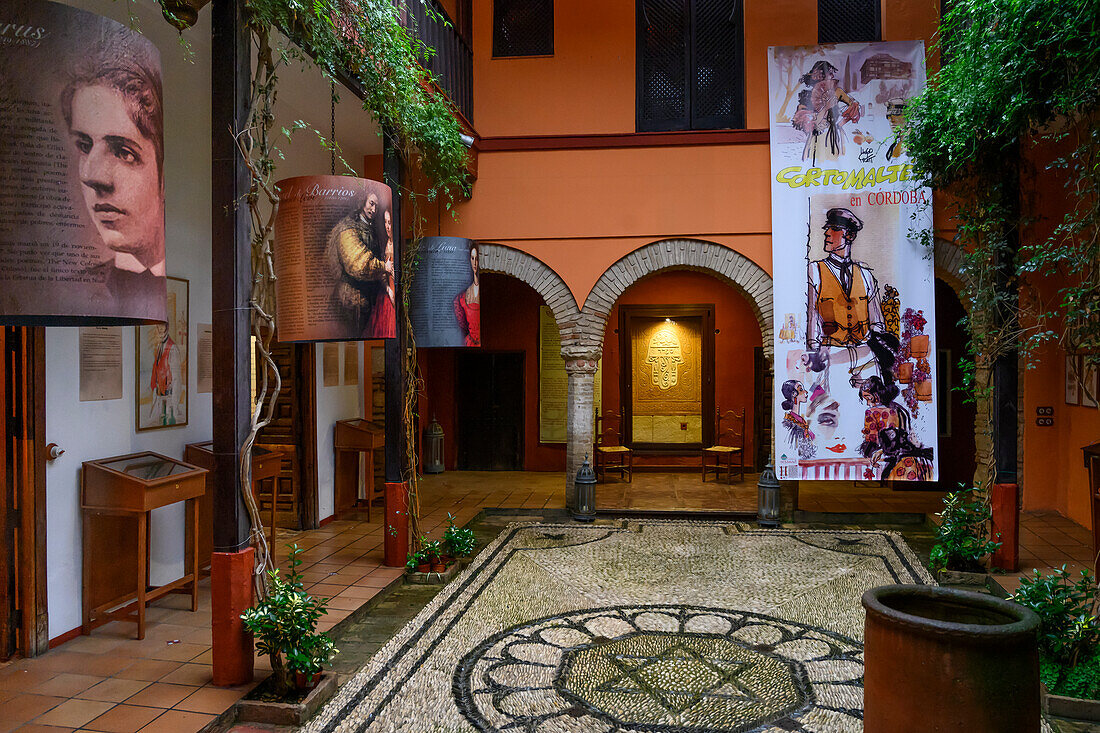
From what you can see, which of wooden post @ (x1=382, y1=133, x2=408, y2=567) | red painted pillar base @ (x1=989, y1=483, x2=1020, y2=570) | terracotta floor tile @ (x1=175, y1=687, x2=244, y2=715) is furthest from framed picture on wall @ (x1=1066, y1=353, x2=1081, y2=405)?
terracotta floor tile @ (x1=175, y1=687, x2=244, y2=715)

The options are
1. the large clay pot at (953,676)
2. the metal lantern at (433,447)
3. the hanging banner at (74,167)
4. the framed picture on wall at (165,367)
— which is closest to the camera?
the hanging banner at (74,167)

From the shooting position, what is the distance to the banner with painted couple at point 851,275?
729cm

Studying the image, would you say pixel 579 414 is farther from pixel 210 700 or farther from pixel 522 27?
pixel 210 700

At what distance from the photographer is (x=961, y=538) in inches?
225

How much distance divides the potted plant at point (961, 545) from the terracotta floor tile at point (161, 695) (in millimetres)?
5126

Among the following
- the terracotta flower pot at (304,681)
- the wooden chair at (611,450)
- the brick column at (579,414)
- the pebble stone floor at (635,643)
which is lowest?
the pebble stone floor at (635,643)

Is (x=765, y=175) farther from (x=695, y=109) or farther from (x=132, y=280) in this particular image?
(x=132, y=280)

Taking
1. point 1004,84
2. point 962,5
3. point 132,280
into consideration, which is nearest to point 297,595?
point 132,280

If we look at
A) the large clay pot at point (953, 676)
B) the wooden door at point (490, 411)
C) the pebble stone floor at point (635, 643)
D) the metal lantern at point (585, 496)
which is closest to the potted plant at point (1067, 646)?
the pebble stone floor at point (635, 643)

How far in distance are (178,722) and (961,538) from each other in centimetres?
536

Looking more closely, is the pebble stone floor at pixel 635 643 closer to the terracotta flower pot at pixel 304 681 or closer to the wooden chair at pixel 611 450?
the terracotta flower pot at pixel 304 681

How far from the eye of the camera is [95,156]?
6.96 feet

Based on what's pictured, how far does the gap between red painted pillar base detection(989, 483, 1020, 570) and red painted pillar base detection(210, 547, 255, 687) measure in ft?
17.6

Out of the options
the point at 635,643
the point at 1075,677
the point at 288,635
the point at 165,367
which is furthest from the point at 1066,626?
the point at 165,367
